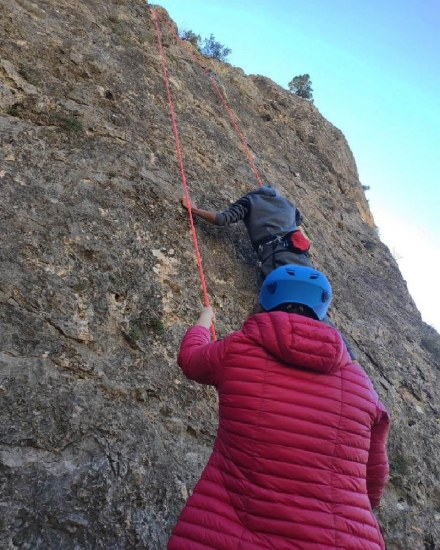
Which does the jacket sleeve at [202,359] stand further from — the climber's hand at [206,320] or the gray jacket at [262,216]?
the gray jacket at [262,216]

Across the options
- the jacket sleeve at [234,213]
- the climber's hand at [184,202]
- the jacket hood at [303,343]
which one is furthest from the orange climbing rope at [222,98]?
the jacket hood at [303,343]

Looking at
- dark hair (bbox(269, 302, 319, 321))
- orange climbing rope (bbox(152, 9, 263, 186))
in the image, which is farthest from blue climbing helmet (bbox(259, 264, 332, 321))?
orange climbing rope (bbox(152, 9, 263, 186))

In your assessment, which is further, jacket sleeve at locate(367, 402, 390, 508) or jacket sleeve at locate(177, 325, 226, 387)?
jacket sleeve at locate(367, 402, 390, 508)

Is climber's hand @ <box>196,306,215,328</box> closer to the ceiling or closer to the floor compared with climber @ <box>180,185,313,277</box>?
closer to the floor

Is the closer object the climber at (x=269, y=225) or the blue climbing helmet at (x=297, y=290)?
Answer: the blue climbing helmet at (x=297, y=290)

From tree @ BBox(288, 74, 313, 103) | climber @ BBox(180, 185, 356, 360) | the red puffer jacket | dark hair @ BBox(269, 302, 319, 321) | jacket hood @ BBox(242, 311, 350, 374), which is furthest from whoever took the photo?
tree @ BBox(288, 74, 313, 103)

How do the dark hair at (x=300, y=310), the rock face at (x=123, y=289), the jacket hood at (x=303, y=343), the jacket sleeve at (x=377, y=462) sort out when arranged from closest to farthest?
the jacket hood at (x=303, y=343) → the dark hair at (x=300, y=310) → the jacket sleeve at (x=377, y=462) → the rock face at (x=123, y=289)

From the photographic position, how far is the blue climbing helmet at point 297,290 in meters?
2.53

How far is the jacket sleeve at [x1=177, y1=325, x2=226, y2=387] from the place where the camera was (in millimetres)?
2291

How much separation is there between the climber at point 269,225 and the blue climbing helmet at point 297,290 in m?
2.64

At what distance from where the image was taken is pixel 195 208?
5.66 metres

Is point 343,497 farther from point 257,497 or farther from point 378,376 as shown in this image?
point 378,376

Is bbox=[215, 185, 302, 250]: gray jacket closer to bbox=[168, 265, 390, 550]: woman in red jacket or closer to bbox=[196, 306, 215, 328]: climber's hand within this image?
bbox=[196, 306, 215, 328]: climber's hand

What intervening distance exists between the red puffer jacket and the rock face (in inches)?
49.0
